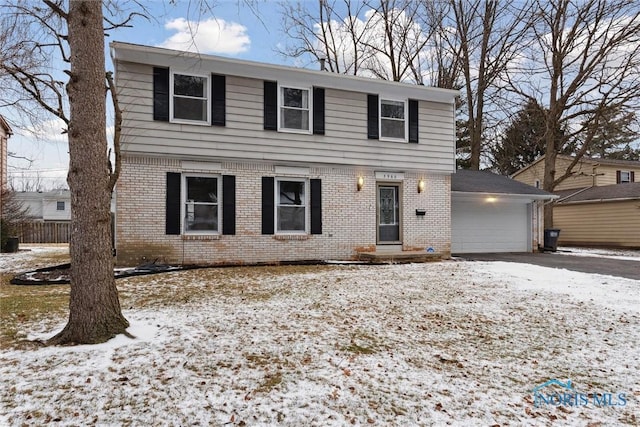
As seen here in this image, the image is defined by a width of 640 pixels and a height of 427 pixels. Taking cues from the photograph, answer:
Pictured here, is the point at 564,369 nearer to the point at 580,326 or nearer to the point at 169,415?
the point at 580,326

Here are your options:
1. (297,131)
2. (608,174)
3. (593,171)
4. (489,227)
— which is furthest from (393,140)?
(608,174)

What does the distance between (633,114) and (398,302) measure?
57.1 feet

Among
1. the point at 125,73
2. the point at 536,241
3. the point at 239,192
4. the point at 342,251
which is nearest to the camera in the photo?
the point at 125,73

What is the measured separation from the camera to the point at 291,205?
34.9ft

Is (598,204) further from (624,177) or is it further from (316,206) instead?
(316,206)

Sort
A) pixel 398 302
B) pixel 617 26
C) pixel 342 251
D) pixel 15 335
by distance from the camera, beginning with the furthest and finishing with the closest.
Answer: pixel 617 26 → pixel 342 251 → pixel 398 302 → pixel 15 335

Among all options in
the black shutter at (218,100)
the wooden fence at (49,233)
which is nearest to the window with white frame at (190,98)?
the black shutter at (218,100)

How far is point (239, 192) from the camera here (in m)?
10.0

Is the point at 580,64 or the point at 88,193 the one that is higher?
the point at 580,64

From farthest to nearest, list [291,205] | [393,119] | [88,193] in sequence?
[393,119] → [291,205] → [88,193]

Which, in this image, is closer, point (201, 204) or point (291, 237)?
point (201, 204)

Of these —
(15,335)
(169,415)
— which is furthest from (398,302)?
(15,335)

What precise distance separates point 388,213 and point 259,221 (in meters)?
3.99

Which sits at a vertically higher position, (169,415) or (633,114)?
(633,114)
